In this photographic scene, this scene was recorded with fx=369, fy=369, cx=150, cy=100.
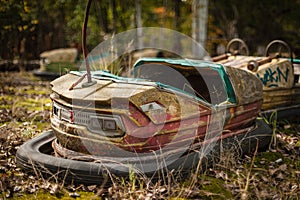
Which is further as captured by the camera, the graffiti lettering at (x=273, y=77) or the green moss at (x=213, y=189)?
the graffiti lettering at (x=273, y=77)

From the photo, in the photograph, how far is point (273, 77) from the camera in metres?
4.52

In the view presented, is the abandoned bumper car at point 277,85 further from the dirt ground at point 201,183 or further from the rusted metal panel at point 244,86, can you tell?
the rusted metal panel at point 244,86

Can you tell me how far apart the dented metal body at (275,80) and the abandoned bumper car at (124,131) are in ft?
4.51

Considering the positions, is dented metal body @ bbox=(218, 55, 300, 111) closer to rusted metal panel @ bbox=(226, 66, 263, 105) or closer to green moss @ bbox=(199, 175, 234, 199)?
rusted metal panel @ bbox=(226, 66, 263, 105)

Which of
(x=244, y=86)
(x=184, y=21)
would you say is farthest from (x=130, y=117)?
(x=184, y=21)

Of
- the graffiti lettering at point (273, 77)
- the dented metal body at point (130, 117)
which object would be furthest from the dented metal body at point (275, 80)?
the dented metal body at point (130, 117)

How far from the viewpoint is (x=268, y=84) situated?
14.6 feet

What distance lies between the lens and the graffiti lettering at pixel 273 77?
4.45 meters

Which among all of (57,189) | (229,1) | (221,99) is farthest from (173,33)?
(57,189)

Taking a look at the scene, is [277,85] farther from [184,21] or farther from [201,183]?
[184,21]

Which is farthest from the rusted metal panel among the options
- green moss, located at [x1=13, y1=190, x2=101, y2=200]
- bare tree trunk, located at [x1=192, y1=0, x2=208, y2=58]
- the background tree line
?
the background tree line

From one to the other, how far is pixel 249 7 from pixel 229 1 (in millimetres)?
858

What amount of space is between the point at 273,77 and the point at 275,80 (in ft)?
0.16

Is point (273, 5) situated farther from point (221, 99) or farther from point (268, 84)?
point (221, 99)
